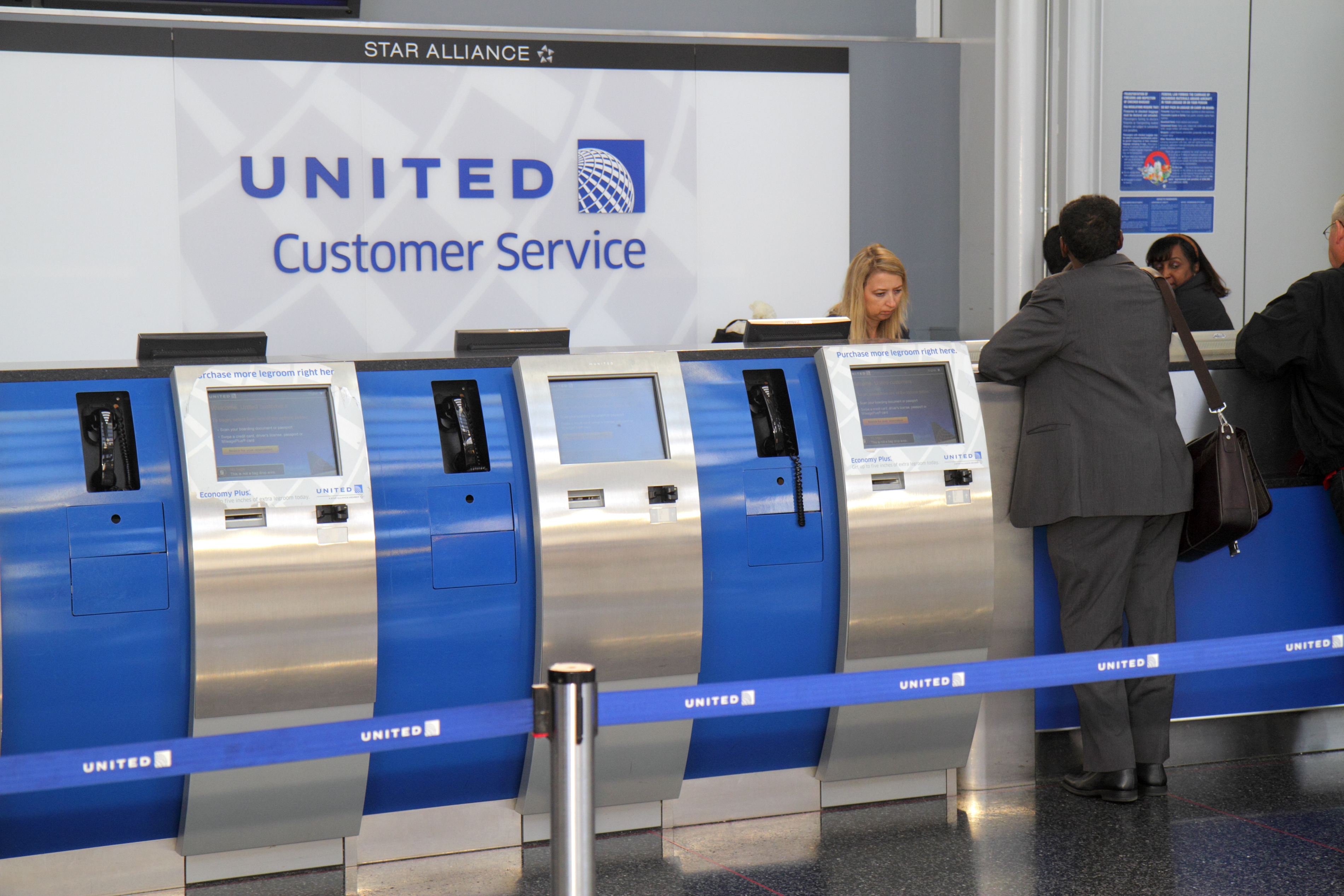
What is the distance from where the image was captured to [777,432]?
3303 millimetres

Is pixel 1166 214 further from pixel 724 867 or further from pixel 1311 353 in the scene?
pixel 724 867

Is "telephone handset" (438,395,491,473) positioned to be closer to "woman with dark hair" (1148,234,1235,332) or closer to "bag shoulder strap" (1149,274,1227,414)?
"bag shoulder strap" (1149,274,1227,414)

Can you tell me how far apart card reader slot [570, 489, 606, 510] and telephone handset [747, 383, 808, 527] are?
484 mm

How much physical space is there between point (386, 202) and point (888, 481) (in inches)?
136

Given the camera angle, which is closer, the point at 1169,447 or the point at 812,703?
the point at 812,703

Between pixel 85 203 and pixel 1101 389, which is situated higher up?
pixel 85 203

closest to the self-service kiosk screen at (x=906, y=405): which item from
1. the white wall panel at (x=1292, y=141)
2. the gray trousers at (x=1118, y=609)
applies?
the gray trousers at (x=1118, y=609)

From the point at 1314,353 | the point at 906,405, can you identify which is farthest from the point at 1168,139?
the point at 906,405

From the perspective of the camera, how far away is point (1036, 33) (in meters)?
6.35

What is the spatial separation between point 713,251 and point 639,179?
1.62ft

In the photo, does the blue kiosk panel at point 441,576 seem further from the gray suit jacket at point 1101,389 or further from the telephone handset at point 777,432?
the gray suit jacket at point 1101,389

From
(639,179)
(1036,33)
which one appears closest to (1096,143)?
(1036,33)

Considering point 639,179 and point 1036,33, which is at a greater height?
point 1036,33

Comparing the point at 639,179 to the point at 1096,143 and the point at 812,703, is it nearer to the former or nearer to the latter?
the point at 1096,143
